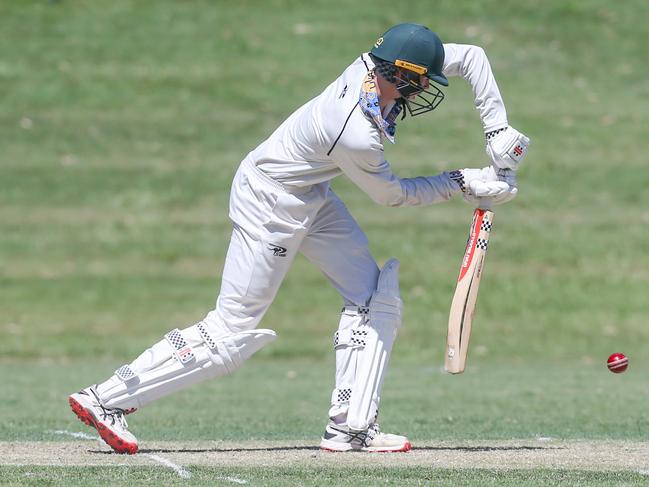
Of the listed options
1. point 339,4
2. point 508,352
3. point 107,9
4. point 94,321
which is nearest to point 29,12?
point 107,9

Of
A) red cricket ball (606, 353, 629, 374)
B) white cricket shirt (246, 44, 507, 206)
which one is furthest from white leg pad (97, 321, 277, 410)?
red cricket ball (606, 353, 629, 374)

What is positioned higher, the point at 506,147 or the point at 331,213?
the point at 506,147

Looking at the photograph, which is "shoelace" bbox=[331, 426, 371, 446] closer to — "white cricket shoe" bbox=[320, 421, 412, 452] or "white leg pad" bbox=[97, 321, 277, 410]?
"white cricket shoe" bbox=[320, 421, 412, 452]

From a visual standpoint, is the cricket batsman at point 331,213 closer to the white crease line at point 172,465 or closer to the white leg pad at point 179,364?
the white leg pad at point 179,364

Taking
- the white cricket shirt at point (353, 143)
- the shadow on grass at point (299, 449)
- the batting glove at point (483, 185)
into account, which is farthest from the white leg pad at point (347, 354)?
the batting glove at point (483, 185)

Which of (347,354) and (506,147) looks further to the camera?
(347,354)

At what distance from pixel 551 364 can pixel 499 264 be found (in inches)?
113

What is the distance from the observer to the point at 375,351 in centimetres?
636

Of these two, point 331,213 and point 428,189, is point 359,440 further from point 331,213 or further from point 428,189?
point 428,189

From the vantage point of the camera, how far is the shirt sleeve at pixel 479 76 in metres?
6.32

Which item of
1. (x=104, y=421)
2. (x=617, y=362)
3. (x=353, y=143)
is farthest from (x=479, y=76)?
(x=104, y=421)

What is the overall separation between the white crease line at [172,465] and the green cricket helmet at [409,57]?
197cm

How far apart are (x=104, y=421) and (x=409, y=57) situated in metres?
2.26

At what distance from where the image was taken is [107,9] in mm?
22656
